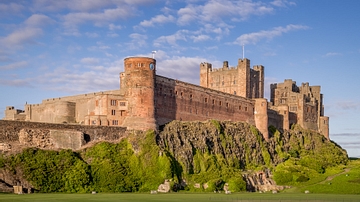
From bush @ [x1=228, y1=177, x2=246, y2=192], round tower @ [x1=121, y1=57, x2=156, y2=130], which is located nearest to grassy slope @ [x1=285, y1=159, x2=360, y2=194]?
bush @ [x1=228, y1=177, x2=246, y2=192]

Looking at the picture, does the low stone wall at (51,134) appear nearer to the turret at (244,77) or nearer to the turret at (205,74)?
the turret at (244,77)

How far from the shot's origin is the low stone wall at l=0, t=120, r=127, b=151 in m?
76.4

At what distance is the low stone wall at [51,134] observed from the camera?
251 feet

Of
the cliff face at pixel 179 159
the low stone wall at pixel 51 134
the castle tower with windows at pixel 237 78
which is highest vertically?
the castle tower with windows at pixel 237 78

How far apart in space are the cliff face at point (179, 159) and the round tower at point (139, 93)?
2.13 metres

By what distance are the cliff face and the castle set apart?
11.1 feet

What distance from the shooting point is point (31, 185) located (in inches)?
2830

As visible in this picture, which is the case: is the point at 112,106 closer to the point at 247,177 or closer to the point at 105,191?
the point at 105,191

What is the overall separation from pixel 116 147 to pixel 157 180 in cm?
773

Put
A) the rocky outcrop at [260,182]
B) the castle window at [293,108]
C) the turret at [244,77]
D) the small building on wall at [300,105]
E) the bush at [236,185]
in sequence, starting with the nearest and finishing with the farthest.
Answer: the bush at [236,185], the rocky outcrop at [260,182], the turret at [244,77], the small building on wall at [300,105], the castle window at [293,108]

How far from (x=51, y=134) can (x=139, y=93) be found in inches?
624

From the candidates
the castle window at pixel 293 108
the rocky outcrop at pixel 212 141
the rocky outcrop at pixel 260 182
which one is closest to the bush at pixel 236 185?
the rocky outcrop at pixel 260 182

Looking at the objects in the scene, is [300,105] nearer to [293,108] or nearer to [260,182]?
[293,108]

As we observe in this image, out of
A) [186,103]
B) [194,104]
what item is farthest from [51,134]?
[194,104]
